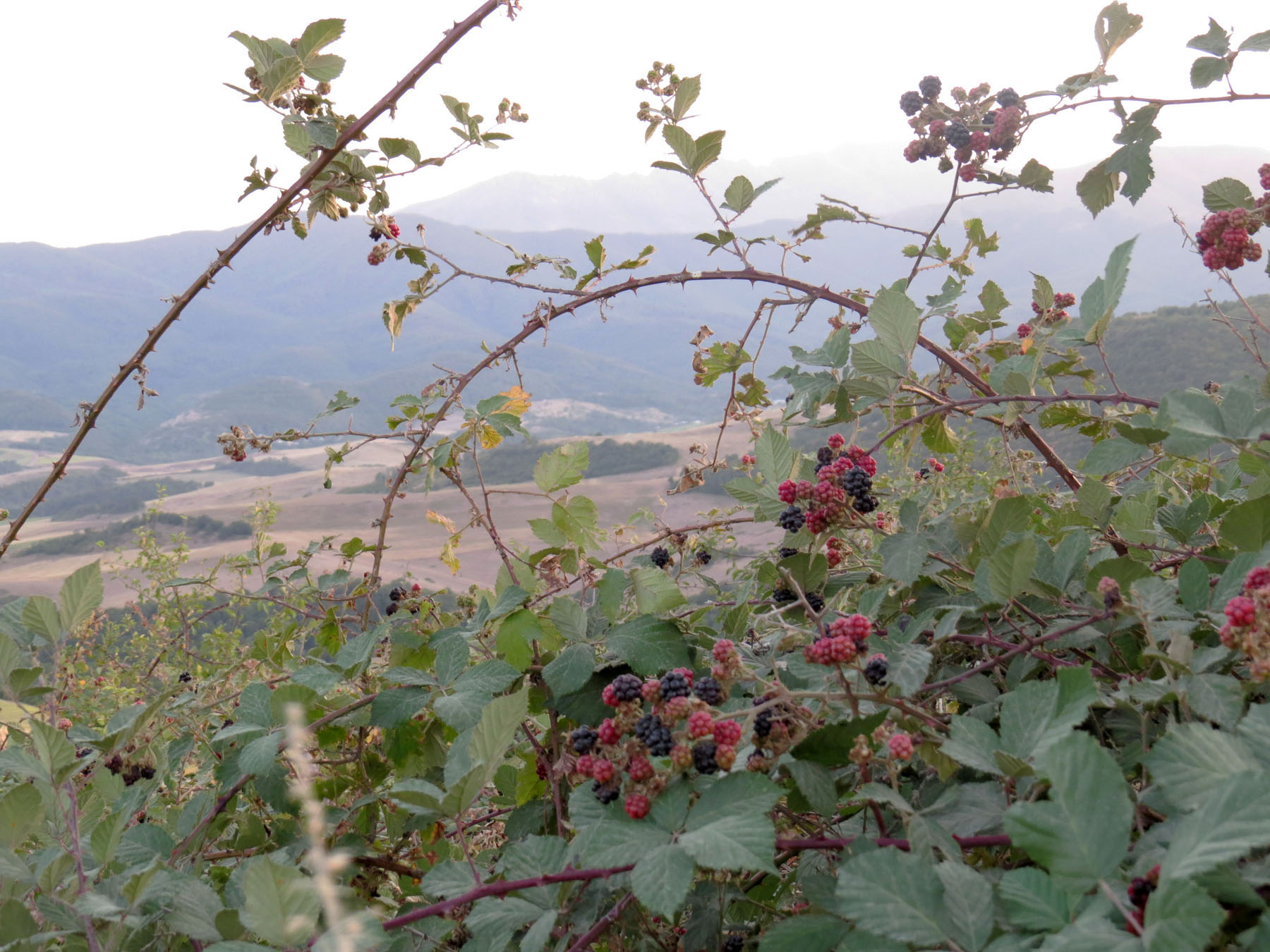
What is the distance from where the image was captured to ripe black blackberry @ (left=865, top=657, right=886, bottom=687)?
64 centimetres

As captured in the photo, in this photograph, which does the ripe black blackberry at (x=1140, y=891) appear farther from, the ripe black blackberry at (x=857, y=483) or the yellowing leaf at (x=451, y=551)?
the yellowing leaf at (x=451, y=551)

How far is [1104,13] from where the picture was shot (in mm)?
1213

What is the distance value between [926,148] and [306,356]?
101 meters

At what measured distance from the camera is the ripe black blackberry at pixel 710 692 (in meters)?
0.63

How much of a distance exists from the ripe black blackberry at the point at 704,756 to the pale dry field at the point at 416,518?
56 cm

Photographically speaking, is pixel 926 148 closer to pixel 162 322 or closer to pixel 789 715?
pixel 789 715

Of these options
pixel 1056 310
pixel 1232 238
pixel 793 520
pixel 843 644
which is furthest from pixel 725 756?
pixel 1056 310

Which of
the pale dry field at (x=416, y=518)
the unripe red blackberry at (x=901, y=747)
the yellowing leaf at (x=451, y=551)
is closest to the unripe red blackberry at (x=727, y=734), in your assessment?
the unripe red blackberry at (x=901, y=747)

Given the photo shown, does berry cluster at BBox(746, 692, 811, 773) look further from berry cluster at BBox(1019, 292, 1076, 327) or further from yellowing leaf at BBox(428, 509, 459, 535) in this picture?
yellowing leaf at BBox(428, 509, 459, 535)

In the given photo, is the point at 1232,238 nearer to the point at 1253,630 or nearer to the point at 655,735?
the point at 1253,630

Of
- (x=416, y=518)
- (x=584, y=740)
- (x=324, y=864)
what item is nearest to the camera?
(x=324, y=864)

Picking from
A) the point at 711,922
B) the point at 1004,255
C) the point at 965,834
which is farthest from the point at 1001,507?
the point at 1004,255

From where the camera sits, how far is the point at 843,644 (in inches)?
23.0

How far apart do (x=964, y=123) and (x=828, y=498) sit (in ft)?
2.78
